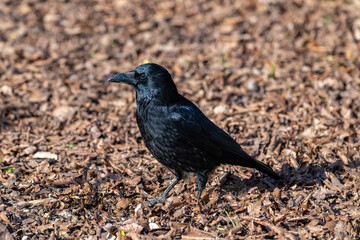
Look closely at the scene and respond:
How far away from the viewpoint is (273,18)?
978 cm

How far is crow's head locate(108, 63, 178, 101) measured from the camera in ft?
16.6

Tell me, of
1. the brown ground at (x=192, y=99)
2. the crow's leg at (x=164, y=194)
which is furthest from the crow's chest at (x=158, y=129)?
the brown ground at (x=192, y=99)

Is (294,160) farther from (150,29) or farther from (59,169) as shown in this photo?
(150,29)

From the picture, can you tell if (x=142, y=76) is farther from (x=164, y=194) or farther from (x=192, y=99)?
(x=192, y=99)

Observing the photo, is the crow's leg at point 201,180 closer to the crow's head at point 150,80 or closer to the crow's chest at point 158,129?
the crow's chest at point 158,129

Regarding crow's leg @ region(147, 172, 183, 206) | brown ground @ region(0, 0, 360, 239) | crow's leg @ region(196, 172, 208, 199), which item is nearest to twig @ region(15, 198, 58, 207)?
brown ground @ region(0, 0, 360, 239)

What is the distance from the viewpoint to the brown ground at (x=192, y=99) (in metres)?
4.84

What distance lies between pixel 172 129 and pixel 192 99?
101 inches

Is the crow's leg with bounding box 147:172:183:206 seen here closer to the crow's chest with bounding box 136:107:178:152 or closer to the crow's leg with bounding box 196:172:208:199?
the crow's leg with bounding box 196:172:208:199

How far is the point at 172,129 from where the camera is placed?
4.95 m

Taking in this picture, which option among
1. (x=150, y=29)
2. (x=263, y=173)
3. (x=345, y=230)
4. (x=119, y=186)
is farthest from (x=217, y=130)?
(x=150, y=29)

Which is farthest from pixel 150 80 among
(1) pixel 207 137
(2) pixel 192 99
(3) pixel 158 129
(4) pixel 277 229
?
(2) pixel 192 99

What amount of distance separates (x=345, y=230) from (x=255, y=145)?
197 centimetres

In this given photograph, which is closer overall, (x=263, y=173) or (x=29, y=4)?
(x=263, y=173)
